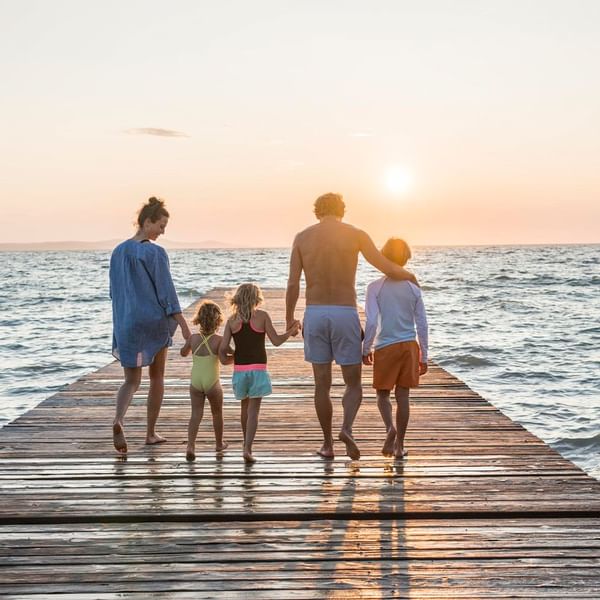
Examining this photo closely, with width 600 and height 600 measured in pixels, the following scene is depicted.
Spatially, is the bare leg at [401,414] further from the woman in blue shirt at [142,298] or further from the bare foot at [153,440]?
the bare foot at [153,440]

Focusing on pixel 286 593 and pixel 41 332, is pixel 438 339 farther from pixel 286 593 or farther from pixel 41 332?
pixel 286 593

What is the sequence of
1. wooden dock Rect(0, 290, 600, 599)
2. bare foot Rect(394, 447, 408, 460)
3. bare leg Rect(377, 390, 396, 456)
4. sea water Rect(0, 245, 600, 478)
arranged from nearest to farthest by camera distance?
1. wooden dock Rect(0, 290, 600, 599)
2. bare leg Rect(377, 390, 396, 456)
3. bare foot Rect(394, 447, 408, 460)
4. sea water Rect(0, 245, 600, 478)

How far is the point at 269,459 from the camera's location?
549 cm

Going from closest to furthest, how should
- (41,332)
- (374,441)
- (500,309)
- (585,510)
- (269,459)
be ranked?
(585,510) < (269,459) < (374,441) < (41,332) < (500,309)

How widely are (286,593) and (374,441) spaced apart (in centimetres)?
285

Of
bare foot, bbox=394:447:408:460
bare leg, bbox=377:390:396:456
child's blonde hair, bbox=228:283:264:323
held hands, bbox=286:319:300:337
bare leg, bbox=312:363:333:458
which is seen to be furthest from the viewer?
bare foot, bbox=394:447:408:460

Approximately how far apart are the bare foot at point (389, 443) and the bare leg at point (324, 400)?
0.39 meters

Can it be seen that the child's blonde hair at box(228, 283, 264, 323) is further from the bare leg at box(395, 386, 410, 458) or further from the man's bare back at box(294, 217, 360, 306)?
the bare leg at box(395, 386, 410, 458)

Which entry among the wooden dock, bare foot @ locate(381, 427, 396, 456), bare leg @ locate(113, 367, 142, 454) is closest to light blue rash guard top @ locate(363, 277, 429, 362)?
bare foot @ locate(381, 427, 396, 456)

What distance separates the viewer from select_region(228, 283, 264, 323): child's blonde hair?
5.18 metres

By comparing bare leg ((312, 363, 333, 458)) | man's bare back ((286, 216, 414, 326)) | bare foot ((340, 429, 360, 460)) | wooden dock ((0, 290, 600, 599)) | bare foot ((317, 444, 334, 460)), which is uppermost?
man's bare back ((286, 216, 414, 326))

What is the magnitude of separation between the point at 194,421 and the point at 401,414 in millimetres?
1475

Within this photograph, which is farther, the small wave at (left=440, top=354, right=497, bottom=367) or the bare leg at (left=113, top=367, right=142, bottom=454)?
the small wave at (left=440, top=354, right=497, bottom=367)

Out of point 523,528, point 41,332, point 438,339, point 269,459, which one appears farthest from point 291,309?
point 41,332
